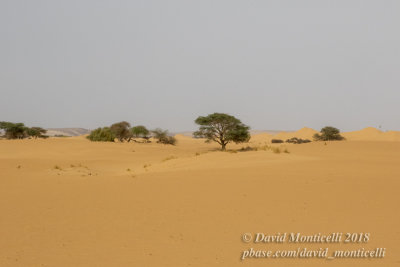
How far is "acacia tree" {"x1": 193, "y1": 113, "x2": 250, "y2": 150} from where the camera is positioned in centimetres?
3412

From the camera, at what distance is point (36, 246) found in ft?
17.3

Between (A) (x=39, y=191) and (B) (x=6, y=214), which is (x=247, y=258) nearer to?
(B) (x=6, y=214)

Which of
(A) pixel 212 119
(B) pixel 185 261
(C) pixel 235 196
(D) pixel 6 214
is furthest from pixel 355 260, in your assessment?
(A) pixel 212 119

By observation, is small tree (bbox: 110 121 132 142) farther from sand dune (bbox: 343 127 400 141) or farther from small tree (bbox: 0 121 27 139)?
sand dune (bbox: 343 127 400 141)

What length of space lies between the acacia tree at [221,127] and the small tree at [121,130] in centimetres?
2265

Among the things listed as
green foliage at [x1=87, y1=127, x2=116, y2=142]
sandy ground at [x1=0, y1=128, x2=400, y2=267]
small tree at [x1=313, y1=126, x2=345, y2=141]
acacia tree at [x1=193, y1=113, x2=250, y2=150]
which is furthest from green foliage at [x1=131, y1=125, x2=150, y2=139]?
sandy ground at [x1=0, y1=128, x2=400, y2=267]

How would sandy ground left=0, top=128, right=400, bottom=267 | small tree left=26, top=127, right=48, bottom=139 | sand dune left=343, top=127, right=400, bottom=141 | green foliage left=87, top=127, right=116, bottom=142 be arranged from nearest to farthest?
sandy ground left=0, top=128, right=400, bottom=267 < green foliage left=87, top=127, right=116, bottom=142 < small tree left=26, top=127, right=48, bottom=139 < sand dune left=343, top=127, right=400, bottom=141

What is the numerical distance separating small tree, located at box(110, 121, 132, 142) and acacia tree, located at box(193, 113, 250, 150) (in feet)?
74.3

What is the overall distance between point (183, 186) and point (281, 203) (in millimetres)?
3300

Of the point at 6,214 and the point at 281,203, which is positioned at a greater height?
the point at 281,203

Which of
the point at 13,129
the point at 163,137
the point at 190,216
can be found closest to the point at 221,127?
the point at 163,137

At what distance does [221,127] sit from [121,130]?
24.2m

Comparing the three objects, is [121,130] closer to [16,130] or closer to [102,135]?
[102,135]

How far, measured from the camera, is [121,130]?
5366cm
